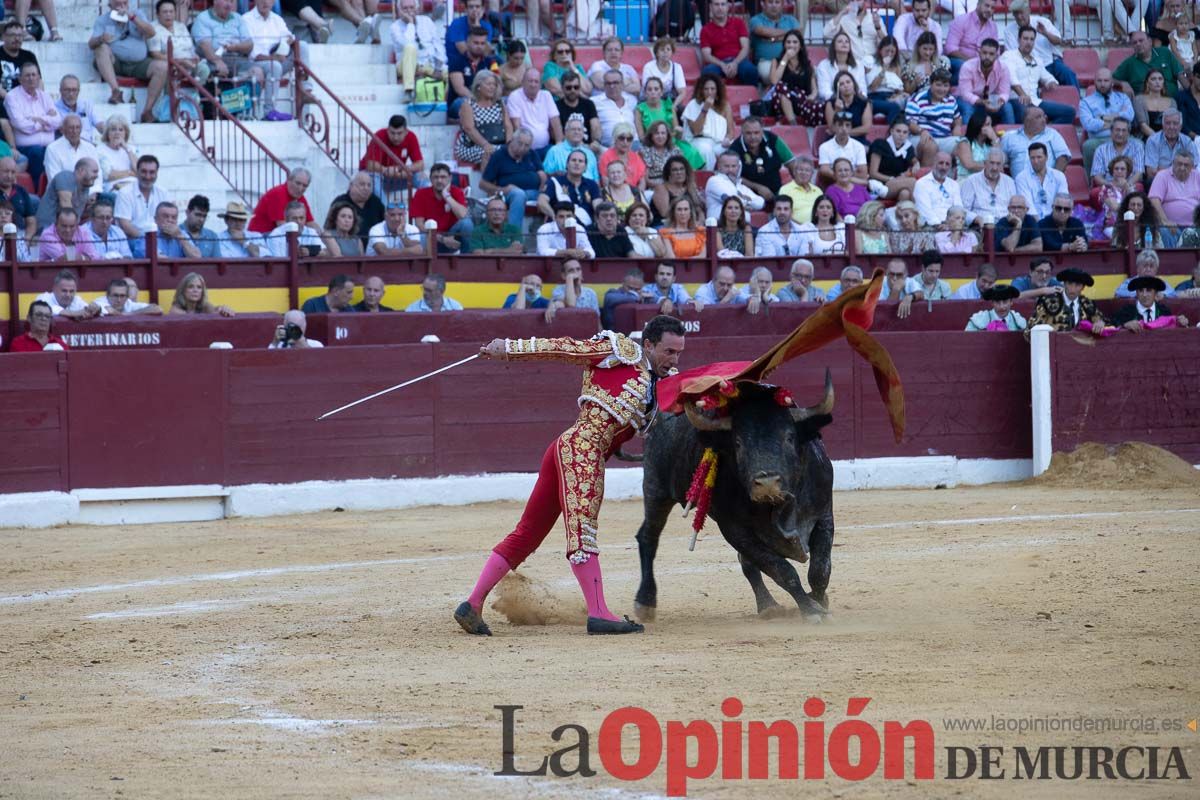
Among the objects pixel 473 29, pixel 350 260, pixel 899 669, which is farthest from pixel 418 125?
pixel 899 669

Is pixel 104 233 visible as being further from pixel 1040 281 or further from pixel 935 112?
pixel 935 112

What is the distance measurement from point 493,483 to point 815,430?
217 inches

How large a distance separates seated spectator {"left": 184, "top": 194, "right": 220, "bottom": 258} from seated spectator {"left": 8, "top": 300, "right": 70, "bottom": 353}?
1304 mm

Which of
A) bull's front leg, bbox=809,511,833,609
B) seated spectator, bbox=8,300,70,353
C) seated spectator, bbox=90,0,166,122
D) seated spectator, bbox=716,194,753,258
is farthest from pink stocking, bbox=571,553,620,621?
seated spectator, bbox=90,0,166,122

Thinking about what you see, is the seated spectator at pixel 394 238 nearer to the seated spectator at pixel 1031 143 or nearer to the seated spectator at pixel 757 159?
the seated spectator at pixel 757 159

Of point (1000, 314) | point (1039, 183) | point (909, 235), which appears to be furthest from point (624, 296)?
point (1039, 183)

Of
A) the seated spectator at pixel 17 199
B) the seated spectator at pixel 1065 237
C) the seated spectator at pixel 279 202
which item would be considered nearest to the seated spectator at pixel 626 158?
the seated spectator at pixel 279 202

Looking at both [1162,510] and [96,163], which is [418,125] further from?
[1162,510]

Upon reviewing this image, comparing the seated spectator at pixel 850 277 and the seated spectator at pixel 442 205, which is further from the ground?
the seated spectator at pixel 442 205

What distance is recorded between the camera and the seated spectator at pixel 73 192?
1155cm

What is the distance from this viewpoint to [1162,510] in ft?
33.3

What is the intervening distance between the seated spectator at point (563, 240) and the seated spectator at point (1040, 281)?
3.48 metres

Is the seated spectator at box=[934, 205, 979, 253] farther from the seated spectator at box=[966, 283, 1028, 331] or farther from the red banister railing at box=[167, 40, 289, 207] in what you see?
the red banister railing at box=[167, 40, 289, 207]

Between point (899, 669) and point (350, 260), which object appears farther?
point (350, 260)
